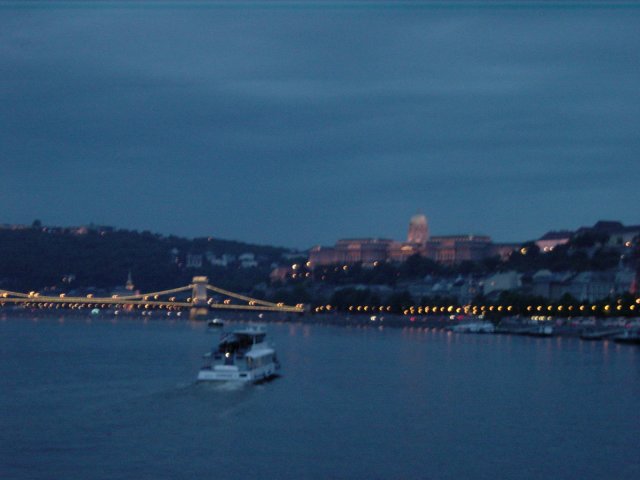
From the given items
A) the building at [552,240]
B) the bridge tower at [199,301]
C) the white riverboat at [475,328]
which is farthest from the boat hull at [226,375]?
the building at [552,240]

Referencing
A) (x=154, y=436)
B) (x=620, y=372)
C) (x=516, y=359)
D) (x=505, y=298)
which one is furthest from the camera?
(x=505, y=298)

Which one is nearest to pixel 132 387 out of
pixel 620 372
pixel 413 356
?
pixel 620 372

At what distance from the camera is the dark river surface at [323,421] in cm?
1538

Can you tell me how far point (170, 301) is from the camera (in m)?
88.8

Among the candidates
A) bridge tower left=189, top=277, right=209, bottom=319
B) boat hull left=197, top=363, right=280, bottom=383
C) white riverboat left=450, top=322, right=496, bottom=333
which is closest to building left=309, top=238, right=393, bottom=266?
bridge tower left=189, top=277, right=209, bottom=319

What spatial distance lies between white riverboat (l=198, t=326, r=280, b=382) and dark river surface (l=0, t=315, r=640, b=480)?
0.32m

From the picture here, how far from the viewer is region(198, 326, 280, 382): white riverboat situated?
78.0 feet

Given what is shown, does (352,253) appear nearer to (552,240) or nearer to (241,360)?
(552,240)

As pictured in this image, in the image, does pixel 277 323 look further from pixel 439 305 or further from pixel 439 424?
pixel 439 424

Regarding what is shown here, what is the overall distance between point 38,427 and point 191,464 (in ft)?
10.7

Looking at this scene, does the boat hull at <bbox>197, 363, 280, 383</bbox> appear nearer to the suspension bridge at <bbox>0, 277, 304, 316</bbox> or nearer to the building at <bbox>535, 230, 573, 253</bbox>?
the suspension bridge at <bbox>0, 277, 304, 316</bbox>

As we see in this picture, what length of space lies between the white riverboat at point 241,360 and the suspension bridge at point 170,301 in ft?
127

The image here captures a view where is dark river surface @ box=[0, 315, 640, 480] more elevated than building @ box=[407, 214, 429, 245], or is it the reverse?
building @ box=[407, 214, 429, 245]

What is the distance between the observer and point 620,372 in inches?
1153
